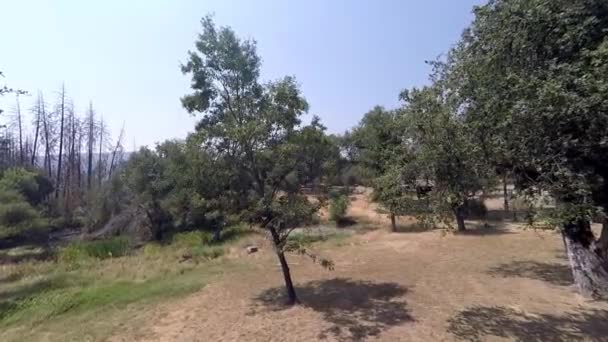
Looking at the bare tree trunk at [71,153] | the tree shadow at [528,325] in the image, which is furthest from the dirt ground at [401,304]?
the bare tree trunk at [71,153]

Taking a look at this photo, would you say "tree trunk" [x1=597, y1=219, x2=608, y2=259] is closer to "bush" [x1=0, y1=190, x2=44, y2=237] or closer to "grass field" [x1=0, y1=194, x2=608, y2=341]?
"grass field" [x1=0, y1=194, x2=608, y2=341]

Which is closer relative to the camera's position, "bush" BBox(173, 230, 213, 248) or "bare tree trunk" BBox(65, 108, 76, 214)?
"bush" BBox(173, 230, 213, 248)

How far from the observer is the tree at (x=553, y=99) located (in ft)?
17.7

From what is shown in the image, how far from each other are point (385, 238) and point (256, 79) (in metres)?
10.5

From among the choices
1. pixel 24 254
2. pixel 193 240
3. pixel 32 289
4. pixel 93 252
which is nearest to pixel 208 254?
pixel 32 289

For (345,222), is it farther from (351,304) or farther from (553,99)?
(553,99)

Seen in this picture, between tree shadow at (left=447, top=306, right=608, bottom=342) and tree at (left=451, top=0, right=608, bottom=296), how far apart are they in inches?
50.6

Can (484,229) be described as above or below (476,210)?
below

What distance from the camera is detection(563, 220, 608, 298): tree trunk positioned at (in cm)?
745

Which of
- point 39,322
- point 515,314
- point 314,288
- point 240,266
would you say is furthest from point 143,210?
point 515,314

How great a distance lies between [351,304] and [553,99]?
532 centimetres

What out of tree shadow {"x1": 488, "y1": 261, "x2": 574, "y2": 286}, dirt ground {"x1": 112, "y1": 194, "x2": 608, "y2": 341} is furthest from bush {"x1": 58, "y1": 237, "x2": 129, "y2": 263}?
tree shadow {"x1": 488, "y1": 261, "x2": 574, "y2": 286}

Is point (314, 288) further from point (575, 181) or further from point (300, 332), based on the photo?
point (575, 181)

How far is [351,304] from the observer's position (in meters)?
Result: 8.04
